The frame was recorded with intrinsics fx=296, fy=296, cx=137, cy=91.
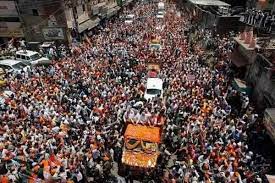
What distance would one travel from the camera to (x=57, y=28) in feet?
91.5

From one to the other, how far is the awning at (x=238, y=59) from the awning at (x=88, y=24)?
15.8m

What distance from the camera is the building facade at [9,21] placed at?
28406 mm

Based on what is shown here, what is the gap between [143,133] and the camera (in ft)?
43.3

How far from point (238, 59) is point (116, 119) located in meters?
10.1

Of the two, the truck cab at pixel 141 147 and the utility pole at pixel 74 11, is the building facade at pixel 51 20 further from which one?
the truck cab at pixel 141 147

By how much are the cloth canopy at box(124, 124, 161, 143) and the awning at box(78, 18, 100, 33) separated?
18.8 m

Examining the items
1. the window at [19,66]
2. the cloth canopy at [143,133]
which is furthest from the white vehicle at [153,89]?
the window at [19,66]

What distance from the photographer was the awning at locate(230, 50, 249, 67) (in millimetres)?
19344

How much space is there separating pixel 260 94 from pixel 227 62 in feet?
18.8

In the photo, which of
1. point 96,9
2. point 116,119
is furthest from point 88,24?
point 116,119

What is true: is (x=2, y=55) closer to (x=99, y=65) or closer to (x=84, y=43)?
(x=84, y=43)

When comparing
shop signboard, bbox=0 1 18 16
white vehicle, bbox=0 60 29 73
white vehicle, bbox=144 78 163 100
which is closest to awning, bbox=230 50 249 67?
white vehicle, bbox=144 78 163 100

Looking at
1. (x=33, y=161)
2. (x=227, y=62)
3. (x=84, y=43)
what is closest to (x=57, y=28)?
(x=84, y=43)

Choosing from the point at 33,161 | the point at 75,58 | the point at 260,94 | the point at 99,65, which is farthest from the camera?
the point at 75,58
